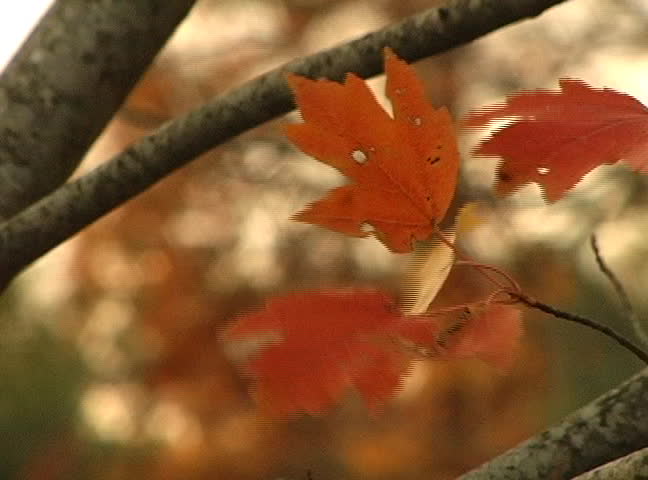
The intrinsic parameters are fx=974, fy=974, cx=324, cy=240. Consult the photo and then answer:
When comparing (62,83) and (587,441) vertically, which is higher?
(62,83)

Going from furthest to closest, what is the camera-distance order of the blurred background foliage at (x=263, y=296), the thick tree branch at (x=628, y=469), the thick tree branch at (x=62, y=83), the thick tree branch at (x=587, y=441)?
the blurred background foliage at (x=263, y=296)
the thick tree branch at (x=62, y=83)
the thick tree branch at (x=587, y=441)
the thick tree branch at (x=628, y=469)

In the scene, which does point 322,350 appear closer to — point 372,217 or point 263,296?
point 372,217

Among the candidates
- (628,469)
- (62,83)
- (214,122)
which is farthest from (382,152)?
(62,83)

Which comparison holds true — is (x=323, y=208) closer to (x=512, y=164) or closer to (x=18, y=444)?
(x=512, y=164)

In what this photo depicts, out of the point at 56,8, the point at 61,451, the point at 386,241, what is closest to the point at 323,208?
the point at 386,241

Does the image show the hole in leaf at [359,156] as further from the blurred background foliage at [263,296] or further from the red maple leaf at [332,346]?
the blurred background foliage at [263,296]

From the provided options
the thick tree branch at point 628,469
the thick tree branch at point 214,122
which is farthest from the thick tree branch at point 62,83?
the thick tree branch at point 628,469
